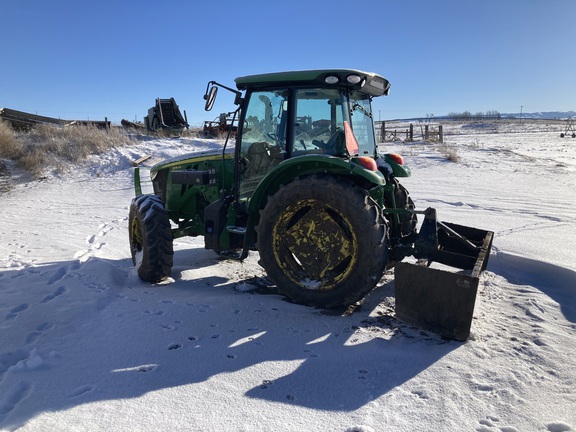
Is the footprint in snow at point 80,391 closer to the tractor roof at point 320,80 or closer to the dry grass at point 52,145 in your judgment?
the tractor roof at point 320,80

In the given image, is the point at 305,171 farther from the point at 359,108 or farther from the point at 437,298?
the point at 437,298

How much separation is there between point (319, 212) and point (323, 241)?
0.26 meters

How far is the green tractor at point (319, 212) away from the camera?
352cm

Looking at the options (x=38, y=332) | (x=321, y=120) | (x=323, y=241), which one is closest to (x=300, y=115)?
(x=321, y=120)

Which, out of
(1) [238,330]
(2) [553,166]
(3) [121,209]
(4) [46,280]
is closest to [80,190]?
(3) [121,209]

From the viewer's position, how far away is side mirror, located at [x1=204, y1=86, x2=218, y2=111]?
13.5 ft

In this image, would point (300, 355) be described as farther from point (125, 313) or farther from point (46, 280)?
point (46, 280)

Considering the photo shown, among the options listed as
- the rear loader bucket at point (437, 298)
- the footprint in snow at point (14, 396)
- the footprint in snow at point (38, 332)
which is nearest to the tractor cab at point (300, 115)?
the rear loader bucket at point (437, 298)

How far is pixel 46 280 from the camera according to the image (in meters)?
4.68

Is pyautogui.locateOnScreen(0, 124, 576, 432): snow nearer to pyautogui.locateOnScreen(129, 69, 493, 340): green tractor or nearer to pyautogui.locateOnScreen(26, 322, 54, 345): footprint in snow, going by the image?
pyautogui.locateOnScreen(26, 322, 54, 345): footprint in snow

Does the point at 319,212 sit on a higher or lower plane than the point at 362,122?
lower

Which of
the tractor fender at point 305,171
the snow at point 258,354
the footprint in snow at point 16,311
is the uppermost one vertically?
the tractor fender at point 305,171

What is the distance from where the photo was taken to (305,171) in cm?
389

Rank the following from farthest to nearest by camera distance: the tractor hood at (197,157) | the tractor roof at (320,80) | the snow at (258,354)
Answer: the tractor hood at (197,157), the tractor roof at (320,80), the snow at (258,354)
